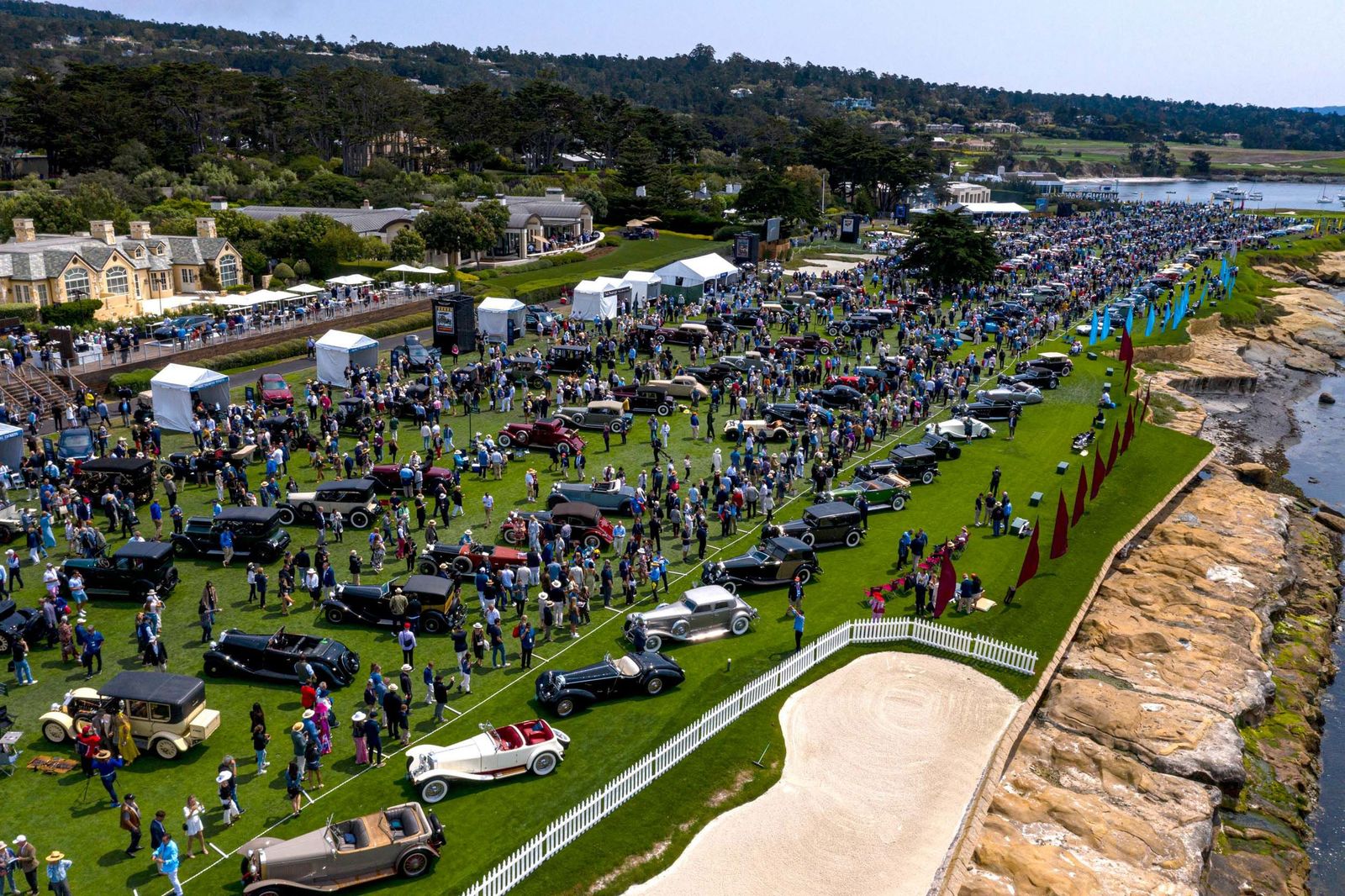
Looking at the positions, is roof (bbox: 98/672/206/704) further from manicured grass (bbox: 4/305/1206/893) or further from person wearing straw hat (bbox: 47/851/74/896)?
person wearing straw hat (bbox: 47/851/74/896)

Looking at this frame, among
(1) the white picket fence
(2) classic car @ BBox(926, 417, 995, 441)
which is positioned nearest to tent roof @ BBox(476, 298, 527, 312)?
(2) classic car @ BBox(926, 417, 995, 441)

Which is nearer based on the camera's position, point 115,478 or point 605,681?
point 605,681

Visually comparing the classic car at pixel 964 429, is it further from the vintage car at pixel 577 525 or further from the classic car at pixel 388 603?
the classic car at pixel 388 603

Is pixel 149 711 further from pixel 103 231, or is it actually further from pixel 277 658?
pixel 103 231

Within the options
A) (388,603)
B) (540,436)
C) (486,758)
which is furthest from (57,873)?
(540,436)

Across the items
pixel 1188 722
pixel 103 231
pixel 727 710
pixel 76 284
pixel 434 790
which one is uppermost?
pixel 103 231
